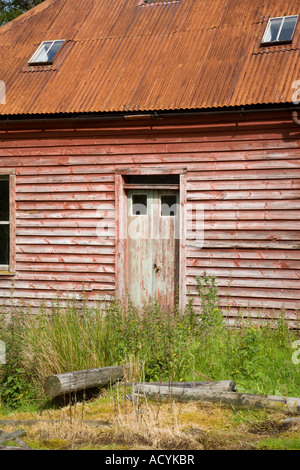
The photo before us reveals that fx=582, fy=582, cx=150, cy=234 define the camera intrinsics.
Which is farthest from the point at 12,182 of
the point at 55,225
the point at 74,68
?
the point at 74,68

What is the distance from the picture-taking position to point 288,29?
9.94m

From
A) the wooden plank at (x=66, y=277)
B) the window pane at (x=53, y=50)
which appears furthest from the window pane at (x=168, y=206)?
the window pane at (x=53, y=50)

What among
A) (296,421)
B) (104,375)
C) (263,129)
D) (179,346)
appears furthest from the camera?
(263,129)

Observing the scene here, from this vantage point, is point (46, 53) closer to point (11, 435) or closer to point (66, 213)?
point (66, 213)

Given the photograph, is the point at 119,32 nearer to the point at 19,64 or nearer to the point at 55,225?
the point at 19,64

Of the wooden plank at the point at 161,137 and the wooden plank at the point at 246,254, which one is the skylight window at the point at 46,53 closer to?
the wooden plank at the point at 161,137

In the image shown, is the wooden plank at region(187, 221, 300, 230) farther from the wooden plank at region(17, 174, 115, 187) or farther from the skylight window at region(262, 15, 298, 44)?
the skylight window at region(262, 15, 298, 44)

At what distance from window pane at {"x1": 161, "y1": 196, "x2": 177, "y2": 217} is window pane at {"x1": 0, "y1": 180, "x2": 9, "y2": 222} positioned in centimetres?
296

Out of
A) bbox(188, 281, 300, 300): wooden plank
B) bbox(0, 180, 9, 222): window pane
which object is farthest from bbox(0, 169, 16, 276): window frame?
bbox(188, 281, 300, 300): wooden plank

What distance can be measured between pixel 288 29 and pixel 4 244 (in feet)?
20.6

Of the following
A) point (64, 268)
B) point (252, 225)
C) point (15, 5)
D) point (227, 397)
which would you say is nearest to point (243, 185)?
point (252, 225)

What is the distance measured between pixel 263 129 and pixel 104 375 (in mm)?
4728

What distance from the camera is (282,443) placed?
16.1 ft

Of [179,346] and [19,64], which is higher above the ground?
[19,64]
